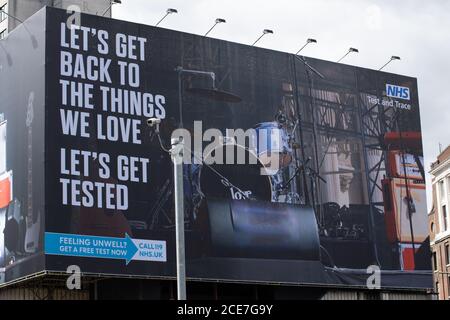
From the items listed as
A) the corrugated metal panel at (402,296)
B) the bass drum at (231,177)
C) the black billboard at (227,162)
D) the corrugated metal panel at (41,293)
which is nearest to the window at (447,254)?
the corrugated metal panel at (402,296)

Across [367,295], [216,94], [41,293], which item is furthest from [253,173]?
[41,293]

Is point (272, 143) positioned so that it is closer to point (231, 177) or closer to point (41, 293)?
point (231, 177)

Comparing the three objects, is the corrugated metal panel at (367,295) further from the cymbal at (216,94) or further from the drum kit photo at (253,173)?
the cymbal at (216,94)

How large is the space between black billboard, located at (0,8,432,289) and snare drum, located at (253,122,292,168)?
62 mm

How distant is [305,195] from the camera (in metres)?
44.3

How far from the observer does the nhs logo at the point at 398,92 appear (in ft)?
161

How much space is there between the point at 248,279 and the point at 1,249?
10.2 metres

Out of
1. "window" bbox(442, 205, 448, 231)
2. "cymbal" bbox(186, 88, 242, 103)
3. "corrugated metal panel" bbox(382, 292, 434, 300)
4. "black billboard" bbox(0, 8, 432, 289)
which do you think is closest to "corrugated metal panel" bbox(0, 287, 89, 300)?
"black billboard" bbox(0, 8, 432, 289)

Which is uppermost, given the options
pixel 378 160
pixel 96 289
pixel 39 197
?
pixel 378 160

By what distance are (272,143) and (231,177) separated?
279 centimetres

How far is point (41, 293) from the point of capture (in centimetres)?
3975

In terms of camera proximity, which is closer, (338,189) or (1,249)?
(1,249)

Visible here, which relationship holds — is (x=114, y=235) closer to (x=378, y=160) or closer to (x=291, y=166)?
(x=291, y=166)

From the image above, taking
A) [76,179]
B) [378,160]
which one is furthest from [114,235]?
[378,160]
